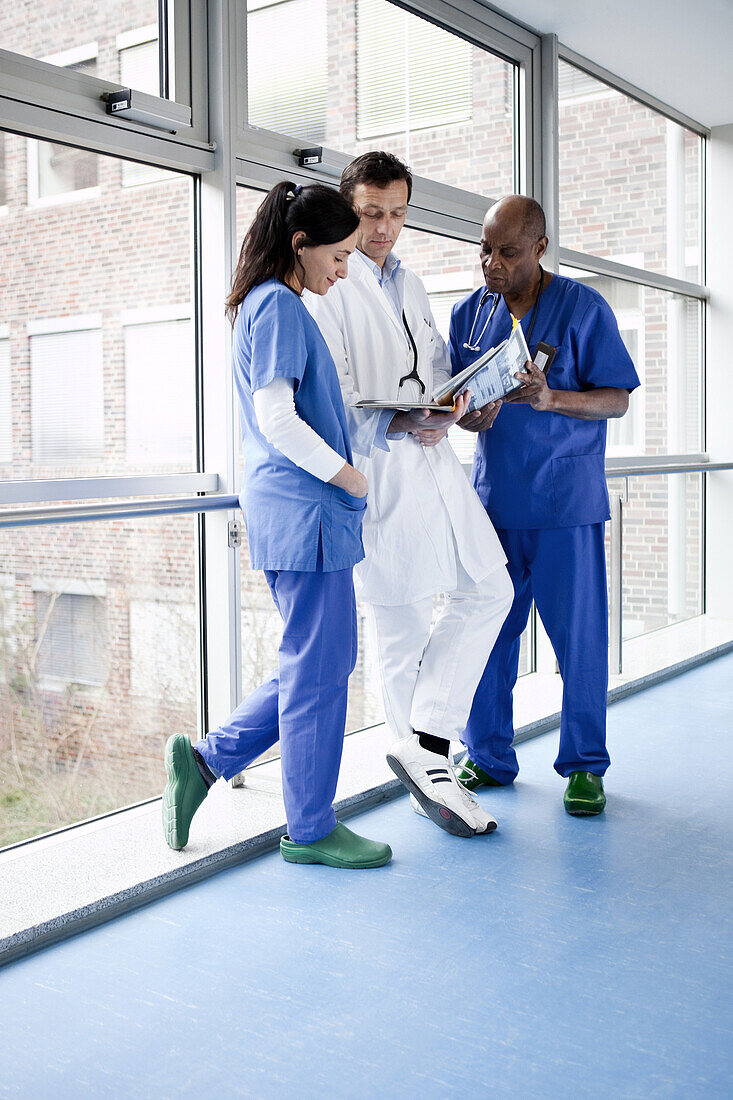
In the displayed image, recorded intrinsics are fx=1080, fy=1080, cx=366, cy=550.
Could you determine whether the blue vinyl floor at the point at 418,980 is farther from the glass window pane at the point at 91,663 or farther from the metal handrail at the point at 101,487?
the metal handrail at the point at 101,487

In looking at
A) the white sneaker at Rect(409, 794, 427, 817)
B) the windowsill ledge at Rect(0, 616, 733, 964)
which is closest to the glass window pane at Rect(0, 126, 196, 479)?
the windowsill ledge at Rect(0, 616, 733, 964)

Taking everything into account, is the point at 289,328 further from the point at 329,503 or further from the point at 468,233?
the point at 468,233

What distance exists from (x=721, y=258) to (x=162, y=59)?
3.54 meters

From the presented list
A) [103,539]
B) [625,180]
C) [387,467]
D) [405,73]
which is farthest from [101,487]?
[625,180]

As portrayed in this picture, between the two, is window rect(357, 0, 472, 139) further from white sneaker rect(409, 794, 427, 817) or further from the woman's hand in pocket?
white sneaker rect(409, 794, 427, 817)

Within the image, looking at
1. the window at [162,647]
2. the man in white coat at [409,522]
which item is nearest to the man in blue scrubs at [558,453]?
the man in white coat at [409,522]

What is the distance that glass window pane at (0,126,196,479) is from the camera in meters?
2.19

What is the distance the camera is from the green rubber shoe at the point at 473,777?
2674mm

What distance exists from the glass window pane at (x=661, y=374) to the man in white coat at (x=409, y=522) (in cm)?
273

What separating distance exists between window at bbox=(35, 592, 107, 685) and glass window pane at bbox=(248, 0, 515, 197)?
127 cm

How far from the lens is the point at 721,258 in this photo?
5.24 metres

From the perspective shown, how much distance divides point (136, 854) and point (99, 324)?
114 centimetres

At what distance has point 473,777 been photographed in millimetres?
2676

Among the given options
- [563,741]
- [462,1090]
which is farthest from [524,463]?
[462,1090]
